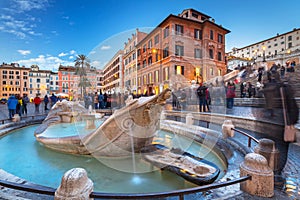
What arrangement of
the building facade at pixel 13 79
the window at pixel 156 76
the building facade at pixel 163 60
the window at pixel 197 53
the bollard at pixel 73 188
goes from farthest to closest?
the building facade at pixel 13 79 → the window at pixel 197 53 → the window at pixel 156 76 → the building facade at pixel 163 60 → the bollard at pixel 73 188

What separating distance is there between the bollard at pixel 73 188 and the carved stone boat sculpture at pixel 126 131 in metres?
1.43

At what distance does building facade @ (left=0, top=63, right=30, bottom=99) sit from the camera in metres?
66.8

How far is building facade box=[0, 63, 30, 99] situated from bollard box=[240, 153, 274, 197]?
88.9 m

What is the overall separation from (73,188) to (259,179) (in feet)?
7.94

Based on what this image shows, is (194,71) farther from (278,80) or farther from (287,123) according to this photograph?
(287,123)

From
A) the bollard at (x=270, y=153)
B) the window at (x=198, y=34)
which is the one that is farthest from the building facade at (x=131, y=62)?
the bollard at (x=270, y=153)

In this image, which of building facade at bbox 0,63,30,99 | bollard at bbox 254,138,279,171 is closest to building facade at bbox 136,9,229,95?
bollard at bbox 254,138,279,171

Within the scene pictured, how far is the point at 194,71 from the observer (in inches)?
123

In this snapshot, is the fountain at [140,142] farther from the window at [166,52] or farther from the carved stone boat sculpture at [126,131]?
the window at [166,52]

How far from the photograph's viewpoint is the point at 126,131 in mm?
3273

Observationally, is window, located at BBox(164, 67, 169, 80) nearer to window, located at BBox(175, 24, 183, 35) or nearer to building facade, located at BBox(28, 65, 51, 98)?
window, located at BBox(175, 24, 183, 35)

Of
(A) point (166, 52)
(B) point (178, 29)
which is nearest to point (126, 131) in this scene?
(A) point (166, 52)

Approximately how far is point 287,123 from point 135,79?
8.79ft

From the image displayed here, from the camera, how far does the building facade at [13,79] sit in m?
66.8
